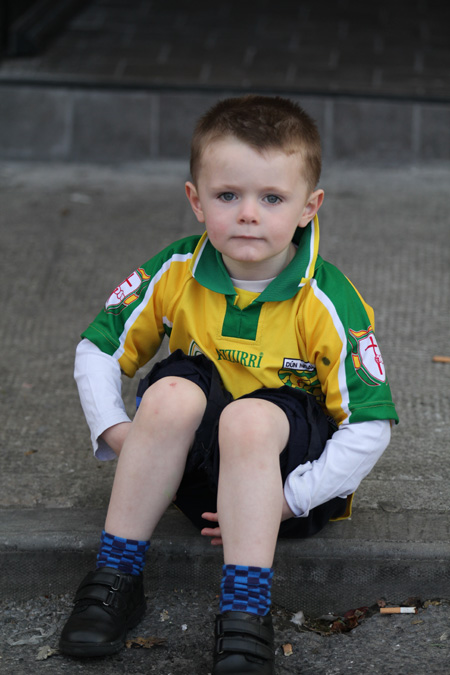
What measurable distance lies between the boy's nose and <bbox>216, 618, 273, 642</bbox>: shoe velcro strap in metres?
0.86

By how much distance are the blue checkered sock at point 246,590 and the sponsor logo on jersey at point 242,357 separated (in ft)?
1.57

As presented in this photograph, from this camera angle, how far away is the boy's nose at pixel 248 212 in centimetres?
191


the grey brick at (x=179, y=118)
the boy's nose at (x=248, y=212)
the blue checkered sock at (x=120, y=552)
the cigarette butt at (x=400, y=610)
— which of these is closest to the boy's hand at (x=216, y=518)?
the blue checkered sock at (x=120, y=552)

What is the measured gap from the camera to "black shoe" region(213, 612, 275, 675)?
1.72m

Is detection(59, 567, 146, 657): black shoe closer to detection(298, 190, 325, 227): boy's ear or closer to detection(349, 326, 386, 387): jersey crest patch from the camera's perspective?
detection(349, 326, 386, 387): jersey crest patch

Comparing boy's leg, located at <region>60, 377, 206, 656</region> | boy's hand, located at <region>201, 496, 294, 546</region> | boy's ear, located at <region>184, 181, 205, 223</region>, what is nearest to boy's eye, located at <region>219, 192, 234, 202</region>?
boy's ear, located at <region>184, 181, 205, 223</region>

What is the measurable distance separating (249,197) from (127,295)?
423 mm

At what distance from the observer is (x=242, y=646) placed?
1.73 metres

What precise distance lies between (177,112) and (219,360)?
3.37m

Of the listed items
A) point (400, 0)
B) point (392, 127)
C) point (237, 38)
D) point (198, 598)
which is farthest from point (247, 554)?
point (400, 0)

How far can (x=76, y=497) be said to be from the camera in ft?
7.63

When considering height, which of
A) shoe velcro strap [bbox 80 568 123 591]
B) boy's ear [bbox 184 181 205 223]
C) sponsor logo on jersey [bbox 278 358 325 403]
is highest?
boy's ear [bbox 184 181 205 223]

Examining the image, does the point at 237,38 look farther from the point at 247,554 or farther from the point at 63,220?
the point at 247,554

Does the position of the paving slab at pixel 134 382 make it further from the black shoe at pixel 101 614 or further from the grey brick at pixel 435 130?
the black shoe at pixel 101 614
